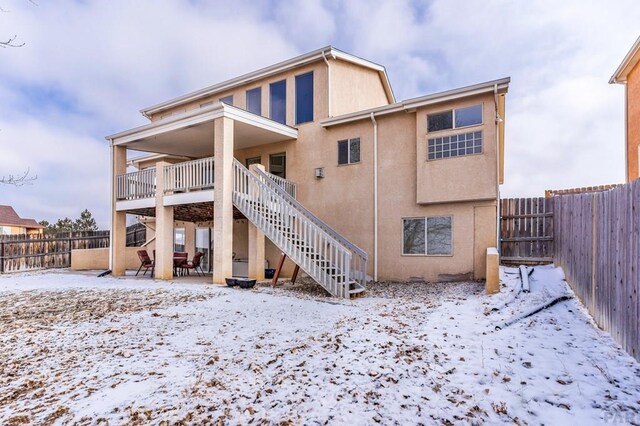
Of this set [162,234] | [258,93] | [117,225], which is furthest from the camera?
[258,93]

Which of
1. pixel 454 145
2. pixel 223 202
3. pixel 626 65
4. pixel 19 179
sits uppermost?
pixel 626 65

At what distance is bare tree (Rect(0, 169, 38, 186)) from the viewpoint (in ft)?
18.5

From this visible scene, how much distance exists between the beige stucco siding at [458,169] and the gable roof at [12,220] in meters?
36.6

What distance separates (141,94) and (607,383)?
21317mm

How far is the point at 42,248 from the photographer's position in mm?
16672

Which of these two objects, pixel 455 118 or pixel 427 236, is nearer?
pixel 455 118

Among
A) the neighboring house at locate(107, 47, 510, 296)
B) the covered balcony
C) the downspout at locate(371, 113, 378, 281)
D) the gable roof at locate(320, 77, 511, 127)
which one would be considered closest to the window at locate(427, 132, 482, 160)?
the neighboring house at locate(107, 47, 510, 296)

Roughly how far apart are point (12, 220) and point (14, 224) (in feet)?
1.94

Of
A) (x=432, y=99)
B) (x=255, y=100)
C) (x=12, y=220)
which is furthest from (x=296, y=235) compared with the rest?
(x=12, y=220)

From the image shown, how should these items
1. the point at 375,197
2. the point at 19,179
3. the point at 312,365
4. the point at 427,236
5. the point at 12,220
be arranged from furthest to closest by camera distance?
the point at 12,220
the point at 375,197
the point at 427,236
the point at 19,179
the point at 312,365

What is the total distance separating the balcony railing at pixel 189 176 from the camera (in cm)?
1132

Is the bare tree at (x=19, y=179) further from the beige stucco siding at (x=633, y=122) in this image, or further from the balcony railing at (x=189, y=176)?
the beige stucco siding at (x=633, y=122)

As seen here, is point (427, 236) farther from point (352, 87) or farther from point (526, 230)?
point (352, 87)

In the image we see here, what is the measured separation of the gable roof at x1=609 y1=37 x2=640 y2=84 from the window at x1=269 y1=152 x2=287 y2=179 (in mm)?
11756
